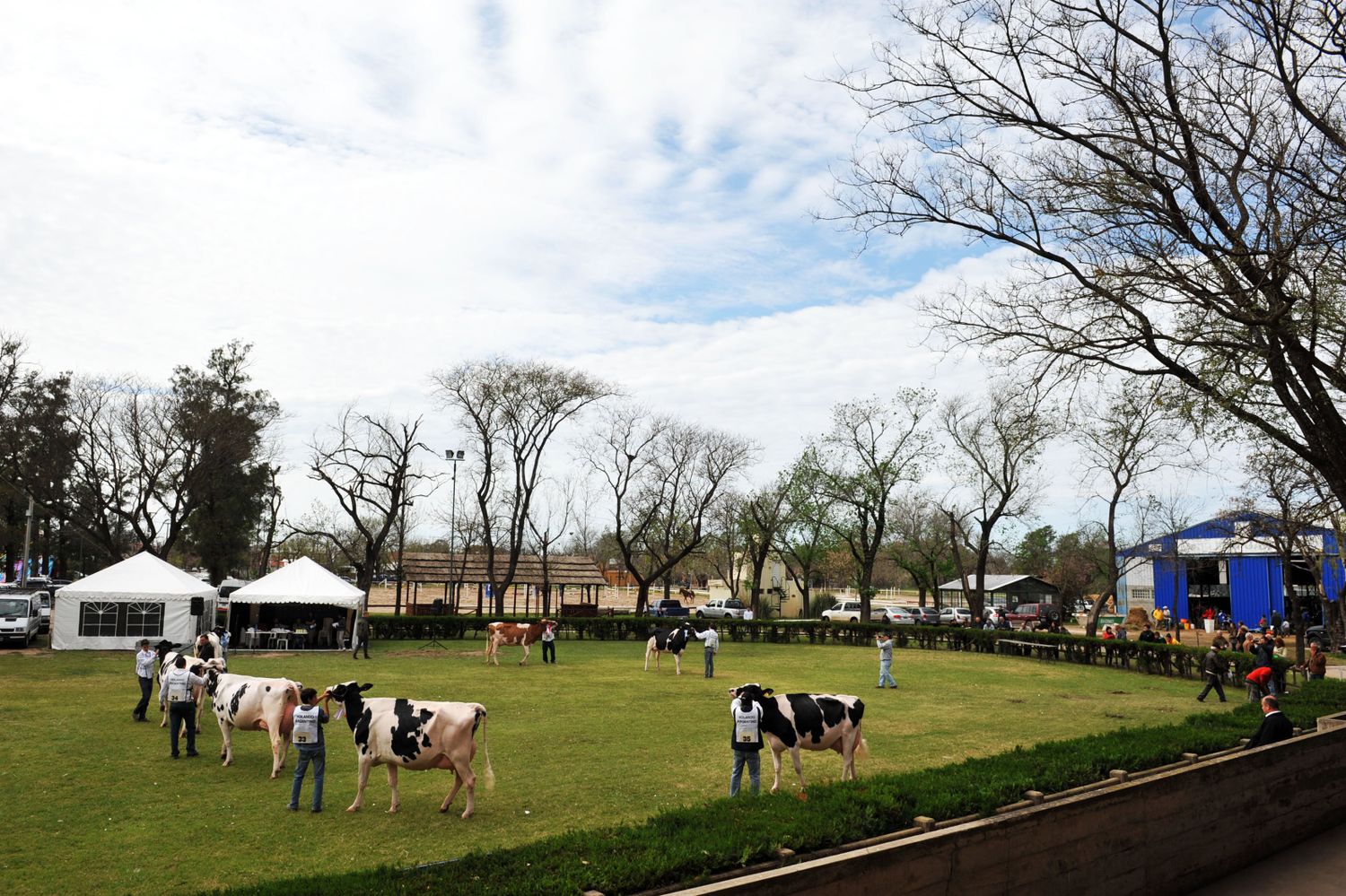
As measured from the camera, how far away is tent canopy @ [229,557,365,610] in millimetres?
30359

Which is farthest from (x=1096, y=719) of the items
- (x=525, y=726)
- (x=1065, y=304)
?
(x=525, y=726)

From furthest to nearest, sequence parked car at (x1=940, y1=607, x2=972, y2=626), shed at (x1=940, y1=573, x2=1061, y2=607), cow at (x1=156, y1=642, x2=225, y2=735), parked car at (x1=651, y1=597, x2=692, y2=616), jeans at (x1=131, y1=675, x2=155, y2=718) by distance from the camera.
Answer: shed at (x1=940, y1=573, x2=1061, y2=607) < parked car at (x1=651, y1=597, x2=692, y2=616) < parked car at (x1=940, y1=607, x2=972, y2=626) < jeans at (x1=131, y1=675, x2=155, y2=718) < cow at (x1=156, y1=642, x2=225, y2=735)

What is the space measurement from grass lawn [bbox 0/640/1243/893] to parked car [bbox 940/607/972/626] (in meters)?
23.3

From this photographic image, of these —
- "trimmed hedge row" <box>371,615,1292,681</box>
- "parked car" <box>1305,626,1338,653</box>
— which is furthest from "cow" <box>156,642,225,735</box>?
"parked car" <box>1305,626,1338,653</box>

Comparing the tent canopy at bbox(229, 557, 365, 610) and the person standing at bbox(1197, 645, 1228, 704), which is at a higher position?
the tent canopy at bbox(229, 557, 365, 610)

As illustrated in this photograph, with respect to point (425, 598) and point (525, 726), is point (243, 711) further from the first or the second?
point (425, 598)

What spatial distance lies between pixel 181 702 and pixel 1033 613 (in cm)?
5320

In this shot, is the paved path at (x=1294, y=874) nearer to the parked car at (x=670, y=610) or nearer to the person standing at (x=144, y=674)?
the person standing at (x=144, y=674)

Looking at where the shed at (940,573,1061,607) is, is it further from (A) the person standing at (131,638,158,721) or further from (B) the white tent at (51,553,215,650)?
(A) the person standing at (131,638,158,721)

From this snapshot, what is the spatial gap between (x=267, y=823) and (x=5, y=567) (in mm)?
62761

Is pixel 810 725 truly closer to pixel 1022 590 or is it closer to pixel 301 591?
pixel 301 591

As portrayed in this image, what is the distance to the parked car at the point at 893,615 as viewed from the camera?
169 feet

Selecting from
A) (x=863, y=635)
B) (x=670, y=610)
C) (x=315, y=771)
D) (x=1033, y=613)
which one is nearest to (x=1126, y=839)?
(x=315, y=771)

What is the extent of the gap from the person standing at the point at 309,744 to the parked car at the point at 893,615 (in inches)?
1648
